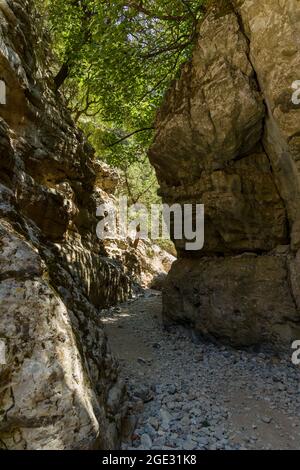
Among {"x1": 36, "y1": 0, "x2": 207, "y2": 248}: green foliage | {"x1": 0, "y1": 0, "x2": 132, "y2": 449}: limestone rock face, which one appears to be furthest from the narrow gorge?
{"x1": 36, "y1": 0, "x2": 207, "y2": 248}: green foliage

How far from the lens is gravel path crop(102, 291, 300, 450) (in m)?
5.61

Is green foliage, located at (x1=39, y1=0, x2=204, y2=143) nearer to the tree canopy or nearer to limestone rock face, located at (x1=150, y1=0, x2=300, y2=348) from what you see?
the tree canopy

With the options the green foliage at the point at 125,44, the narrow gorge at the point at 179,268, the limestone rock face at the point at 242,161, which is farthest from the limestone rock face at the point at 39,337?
the limestone rock face at the point at 242,161

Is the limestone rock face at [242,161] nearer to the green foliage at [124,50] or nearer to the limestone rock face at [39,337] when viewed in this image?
the green foliage at [124,50]

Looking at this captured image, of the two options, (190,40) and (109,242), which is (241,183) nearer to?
(190,40)

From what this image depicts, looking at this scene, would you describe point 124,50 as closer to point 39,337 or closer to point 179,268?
point 179,268

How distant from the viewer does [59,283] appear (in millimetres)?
5418

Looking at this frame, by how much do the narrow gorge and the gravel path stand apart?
4cm

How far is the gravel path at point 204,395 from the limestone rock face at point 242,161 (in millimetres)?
960

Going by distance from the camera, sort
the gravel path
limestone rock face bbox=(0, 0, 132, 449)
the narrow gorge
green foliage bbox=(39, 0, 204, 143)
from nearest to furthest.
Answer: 1. limestone rock face bbox=(0, 0, 132, 449)
2. the narrow gorge
3. the gravel path
4. green foliage bbox=(39, 0, 204, 143)

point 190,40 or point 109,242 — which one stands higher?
point 190,40

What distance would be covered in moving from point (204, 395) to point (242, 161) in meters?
6.74
